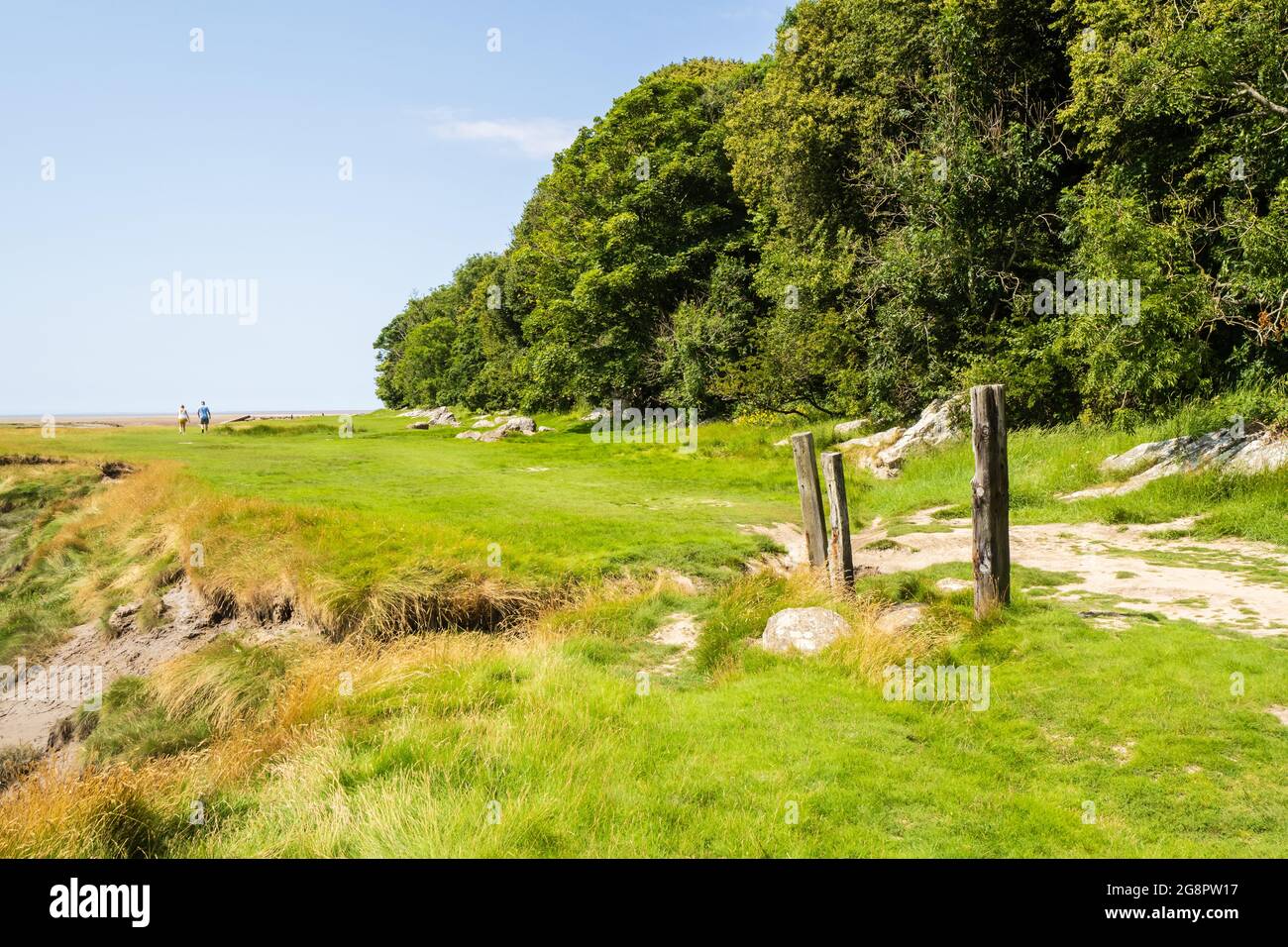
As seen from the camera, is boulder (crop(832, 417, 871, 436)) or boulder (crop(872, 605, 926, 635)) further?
boulder (crop(832, 417, 871, 436))

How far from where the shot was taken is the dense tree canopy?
797 inches

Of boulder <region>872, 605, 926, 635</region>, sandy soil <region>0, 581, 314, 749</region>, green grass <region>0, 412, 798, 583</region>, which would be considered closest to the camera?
boulder <region>872, 605, 926, 635</region>

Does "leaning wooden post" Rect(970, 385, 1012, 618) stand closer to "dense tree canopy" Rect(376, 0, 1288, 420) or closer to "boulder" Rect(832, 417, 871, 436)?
"dense tree canopy" Rect(376, 0, 1288, 420)

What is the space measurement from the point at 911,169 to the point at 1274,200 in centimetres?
1259

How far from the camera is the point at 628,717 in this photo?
8750 millimetres

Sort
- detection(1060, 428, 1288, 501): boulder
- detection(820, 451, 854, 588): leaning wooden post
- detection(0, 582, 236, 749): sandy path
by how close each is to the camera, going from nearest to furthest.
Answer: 1. detection(820, 451, 854, 588): leaning wooden post
2. detection(0, 582, 236, 749): sandy path
3. detection(1060, 428, 1288, 501): boulder

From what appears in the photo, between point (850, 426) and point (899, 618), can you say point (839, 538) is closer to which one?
point (899, 618)

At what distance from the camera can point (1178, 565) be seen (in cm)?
1330

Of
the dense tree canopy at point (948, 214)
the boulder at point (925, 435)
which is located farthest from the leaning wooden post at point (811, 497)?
the boulder at point (925, 435)

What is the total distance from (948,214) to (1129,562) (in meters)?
18.6

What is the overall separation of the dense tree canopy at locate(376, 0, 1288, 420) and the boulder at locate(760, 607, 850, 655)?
583 inches

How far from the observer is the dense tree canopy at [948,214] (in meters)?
20.2

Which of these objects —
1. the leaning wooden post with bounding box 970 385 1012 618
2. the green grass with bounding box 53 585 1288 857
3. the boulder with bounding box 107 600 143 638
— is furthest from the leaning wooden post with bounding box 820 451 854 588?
the boulder with bounding box 107 600 143 638
